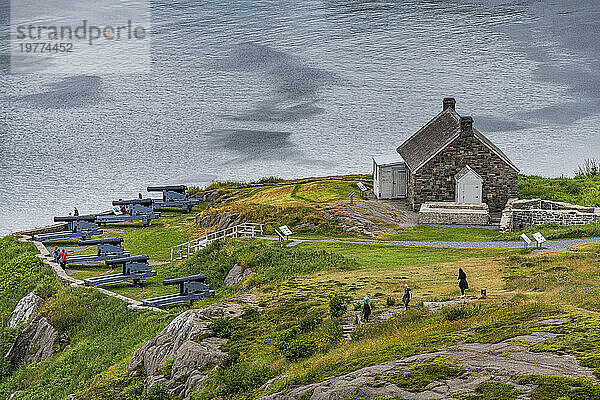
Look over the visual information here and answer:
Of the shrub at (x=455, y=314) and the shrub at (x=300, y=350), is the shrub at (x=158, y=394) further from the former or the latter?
the shrub at (x=455, y=314)

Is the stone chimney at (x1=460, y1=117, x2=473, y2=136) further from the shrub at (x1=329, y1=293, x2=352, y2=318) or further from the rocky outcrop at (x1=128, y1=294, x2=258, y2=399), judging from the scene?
the shrub at (x1=329, y1=293, x2=352, y2=318)

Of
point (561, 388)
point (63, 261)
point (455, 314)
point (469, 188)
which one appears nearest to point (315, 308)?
point (455, 314)

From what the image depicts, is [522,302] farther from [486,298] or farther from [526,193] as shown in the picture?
[526,193]

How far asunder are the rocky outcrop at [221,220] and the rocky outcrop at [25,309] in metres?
12.8

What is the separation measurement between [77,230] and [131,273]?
13.7m

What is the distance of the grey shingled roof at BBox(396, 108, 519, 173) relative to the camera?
162ft

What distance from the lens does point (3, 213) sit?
6756 cm

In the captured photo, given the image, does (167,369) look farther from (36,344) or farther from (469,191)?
(469,191)

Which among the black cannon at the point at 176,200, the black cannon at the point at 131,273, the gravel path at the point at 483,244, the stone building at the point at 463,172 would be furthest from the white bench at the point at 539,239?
the black cannon at the point at 176,200

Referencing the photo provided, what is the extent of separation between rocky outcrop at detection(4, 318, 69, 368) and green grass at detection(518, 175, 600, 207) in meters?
30.0

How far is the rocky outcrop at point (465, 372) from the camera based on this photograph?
16.0 m

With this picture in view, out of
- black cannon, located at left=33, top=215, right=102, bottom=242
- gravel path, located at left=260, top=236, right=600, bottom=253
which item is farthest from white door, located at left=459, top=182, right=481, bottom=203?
black cannon, located at left=33, top=215, right=102, bottom=242

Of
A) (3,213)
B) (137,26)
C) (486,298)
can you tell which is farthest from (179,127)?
(486,298)

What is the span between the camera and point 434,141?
167ft
